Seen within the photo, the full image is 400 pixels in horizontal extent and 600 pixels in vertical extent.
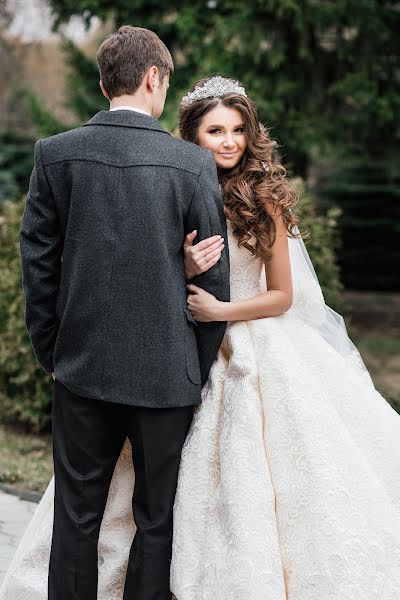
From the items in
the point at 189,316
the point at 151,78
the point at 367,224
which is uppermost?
the point at 151,78

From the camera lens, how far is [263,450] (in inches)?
109

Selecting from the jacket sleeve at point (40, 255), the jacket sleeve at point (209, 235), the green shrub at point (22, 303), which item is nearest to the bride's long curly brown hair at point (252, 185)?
the jacket sleeve at point (209, 235)

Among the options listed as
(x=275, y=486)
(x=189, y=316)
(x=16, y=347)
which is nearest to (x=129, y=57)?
(x=189, y=316)

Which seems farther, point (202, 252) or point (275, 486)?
point (275, 486)

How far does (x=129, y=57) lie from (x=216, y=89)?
0.59 m

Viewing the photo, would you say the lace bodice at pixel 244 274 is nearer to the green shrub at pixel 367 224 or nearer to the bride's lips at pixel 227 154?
the bride's lips at pixel 227 154

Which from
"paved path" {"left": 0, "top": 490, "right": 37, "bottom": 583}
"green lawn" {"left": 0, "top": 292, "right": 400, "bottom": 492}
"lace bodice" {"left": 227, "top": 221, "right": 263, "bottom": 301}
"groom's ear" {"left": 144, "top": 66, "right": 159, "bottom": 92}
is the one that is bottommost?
"green lawn" {"left": 0, "top": 292, "right": 400, "bottom": 492}

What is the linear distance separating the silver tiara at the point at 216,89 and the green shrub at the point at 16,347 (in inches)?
132

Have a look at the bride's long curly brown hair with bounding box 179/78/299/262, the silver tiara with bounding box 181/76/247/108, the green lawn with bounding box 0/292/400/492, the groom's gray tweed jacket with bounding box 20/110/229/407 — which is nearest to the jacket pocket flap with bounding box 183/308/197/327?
the groom's gray tweed jacket with bounding box 20/110/229/407

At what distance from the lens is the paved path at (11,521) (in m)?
3.98

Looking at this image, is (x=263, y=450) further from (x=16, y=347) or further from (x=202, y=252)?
(x=16, y=347)

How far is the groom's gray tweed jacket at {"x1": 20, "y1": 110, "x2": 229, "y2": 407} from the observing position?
2541 millimetres

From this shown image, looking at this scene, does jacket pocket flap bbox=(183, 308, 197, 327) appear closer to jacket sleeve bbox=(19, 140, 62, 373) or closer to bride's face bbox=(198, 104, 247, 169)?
jacket sleeve bbox=(19, 140, 62, 373)

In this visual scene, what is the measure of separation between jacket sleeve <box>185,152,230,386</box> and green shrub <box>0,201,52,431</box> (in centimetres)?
349
